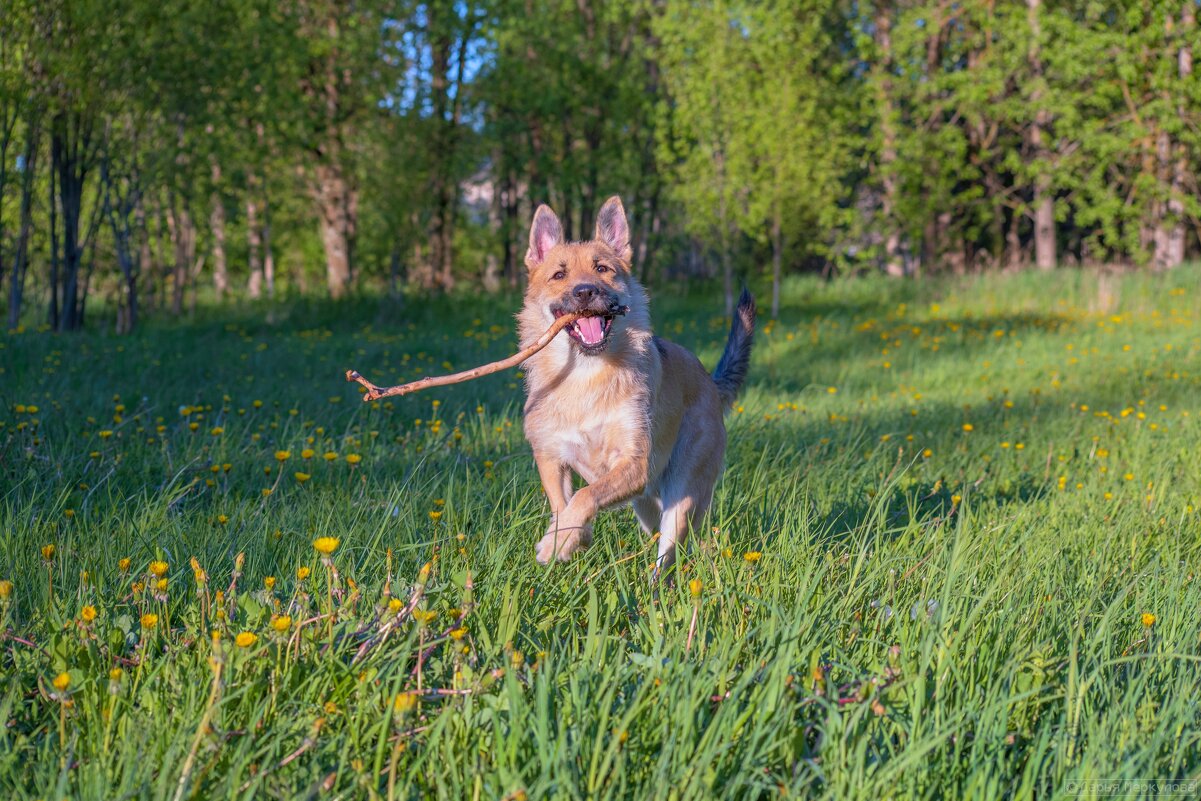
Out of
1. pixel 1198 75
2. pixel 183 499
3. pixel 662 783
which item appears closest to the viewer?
pixel 662 783

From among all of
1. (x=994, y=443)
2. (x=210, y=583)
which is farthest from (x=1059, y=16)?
(x=210, y=583)

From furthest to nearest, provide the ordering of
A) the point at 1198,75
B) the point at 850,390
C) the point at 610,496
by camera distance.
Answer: the point at 1198,75, the point at 850,390, the point at 610,496

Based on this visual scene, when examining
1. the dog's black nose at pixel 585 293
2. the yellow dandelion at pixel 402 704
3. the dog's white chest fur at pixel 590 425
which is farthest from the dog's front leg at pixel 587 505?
the yellow dandelion at pixel 402 704

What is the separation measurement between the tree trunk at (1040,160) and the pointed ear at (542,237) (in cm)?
1682

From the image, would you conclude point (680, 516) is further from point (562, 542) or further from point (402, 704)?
point (402, 704)

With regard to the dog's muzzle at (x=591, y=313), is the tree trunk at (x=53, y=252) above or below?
above

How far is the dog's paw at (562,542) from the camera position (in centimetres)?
314

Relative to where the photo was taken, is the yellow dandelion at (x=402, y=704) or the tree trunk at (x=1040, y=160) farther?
the tree trunk at (x=1040, y=160)

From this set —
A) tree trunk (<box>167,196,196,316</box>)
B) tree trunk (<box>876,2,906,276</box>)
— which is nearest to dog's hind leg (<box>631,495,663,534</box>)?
tree trunk (<box>167,196,196,316</box>)

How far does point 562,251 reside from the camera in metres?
4.53

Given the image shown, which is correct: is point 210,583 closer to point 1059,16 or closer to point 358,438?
Result: point 358,438

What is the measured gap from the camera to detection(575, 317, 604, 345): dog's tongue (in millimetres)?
3971

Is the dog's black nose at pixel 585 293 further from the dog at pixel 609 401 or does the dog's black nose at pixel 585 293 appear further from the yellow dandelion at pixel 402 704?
the yellow dandelion at pixel 402 704

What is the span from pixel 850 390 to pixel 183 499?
21.2 ft
